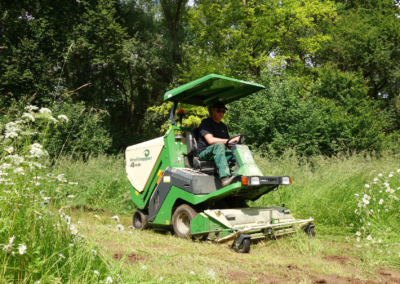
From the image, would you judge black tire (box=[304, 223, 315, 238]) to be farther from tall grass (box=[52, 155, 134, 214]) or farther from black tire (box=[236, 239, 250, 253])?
tall grass (box=[52, 155, 134, 214])

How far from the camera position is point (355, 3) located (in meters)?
25.2

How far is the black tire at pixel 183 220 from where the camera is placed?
4898 mm

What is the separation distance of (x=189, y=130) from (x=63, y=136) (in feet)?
41.3

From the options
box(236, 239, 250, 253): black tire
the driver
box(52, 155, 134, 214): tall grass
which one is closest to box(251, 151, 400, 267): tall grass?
box(236, 239, 250, 253): black tire

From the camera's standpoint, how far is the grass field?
2.33 m

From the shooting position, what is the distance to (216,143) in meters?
4.87

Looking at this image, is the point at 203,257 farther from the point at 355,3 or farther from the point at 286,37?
the point at 355,3

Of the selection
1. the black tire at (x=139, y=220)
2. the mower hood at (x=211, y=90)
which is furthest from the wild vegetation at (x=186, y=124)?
the mower hood at (x=211, y=90)

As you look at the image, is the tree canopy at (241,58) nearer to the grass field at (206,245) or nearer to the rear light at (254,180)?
the grass field at (206,245)

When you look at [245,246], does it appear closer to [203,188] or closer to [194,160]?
[203,188]

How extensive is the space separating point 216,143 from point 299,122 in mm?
7654

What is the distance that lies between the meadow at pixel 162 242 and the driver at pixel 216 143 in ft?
3.29

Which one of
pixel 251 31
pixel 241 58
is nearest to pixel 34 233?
pixel 241 58

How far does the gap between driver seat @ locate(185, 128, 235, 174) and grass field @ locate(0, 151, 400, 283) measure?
1073 mm
